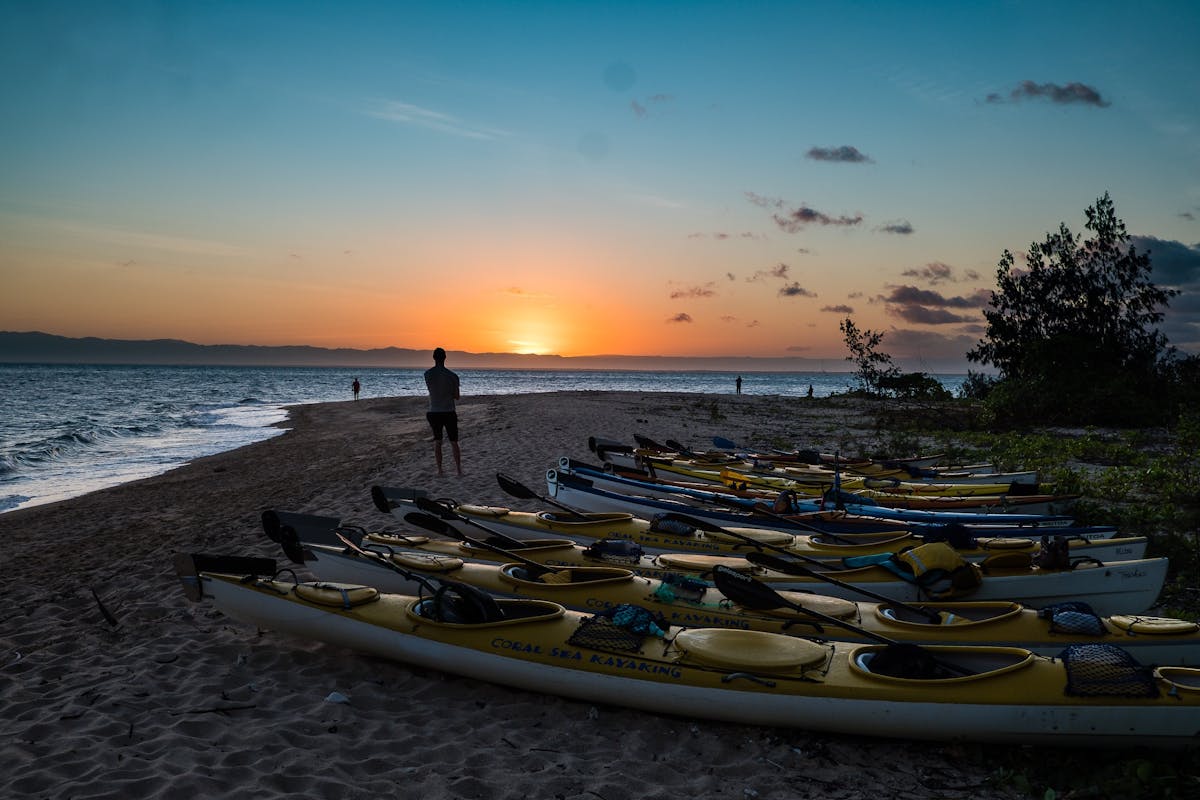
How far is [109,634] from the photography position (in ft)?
16.8

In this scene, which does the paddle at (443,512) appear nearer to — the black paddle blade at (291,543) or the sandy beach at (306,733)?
the black paddle blade at (291,543)

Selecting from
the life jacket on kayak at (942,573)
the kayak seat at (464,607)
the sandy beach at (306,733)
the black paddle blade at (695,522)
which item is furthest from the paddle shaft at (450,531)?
the life jacket on kayak at (942,573)

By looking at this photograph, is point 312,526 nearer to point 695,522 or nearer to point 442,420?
point 695,522

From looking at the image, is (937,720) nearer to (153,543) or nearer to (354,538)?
(354,538)

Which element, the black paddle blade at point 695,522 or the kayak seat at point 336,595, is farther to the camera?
the black paddle blade at point 695,522

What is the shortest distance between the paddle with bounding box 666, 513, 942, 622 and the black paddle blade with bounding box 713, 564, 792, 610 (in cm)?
64

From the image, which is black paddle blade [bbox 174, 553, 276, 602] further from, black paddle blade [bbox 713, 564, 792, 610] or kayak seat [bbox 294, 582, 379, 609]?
black paddle blade [bbox 713, 564, 792, 610]

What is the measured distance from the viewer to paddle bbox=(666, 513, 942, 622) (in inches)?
172

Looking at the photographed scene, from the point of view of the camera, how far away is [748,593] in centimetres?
424

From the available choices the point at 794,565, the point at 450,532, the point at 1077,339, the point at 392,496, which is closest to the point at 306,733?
the point at 450,532

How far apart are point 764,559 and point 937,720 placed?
172 centimetres

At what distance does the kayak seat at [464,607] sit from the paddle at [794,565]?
2.07 metres

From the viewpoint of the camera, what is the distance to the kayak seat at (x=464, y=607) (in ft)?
14.4

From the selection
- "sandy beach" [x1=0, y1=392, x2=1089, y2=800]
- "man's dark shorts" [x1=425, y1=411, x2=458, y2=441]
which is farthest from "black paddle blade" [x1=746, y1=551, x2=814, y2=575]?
"man's dark shorts" [x1=425, y1=411, x2=458, y2=441]
